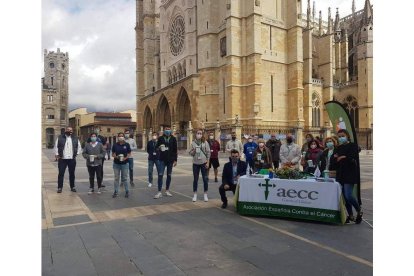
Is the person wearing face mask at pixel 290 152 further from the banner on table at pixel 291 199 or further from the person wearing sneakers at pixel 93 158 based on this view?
the person wearing sneakers at pixel 93 158

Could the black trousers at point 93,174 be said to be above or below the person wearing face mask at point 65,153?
below

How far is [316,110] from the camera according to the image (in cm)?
3544

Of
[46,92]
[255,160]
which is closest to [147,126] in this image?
[46,92]

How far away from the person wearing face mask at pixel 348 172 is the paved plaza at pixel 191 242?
1.07ft

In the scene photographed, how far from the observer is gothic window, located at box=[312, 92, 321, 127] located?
3488 cm

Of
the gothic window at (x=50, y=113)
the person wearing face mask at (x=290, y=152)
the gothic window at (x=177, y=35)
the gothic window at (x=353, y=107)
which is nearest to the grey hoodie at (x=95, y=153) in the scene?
the person wearing face mask at (x=290, y=152)

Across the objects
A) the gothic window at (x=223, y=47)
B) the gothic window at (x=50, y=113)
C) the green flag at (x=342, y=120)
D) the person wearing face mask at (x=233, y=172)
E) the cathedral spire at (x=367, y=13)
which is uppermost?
the cathedral spire at (x=367, y=13)

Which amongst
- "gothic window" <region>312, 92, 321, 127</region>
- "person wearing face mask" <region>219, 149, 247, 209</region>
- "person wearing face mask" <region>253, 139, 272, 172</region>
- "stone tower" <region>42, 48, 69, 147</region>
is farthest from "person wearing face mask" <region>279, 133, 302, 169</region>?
"stone tower" <region>42, 48, 69, 147</region>

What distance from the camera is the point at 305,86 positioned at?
105 feet

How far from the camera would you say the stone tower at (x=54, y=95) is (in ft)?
213

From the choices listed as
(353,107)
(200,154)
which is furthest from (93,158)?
(353,107)

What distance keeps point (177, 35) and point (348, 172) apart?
3687cm
